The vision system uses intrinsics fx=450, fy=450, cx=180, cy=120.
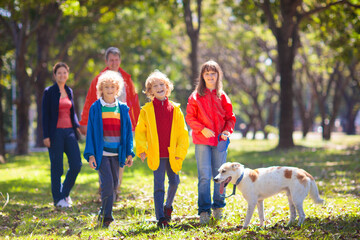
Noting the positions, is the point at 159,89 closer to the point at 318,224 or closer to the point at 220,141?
the point at 220,141

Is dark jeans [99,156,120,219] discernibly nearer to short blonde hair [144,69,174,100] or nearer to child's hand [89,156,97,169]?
child's hand [89,156,97,169]

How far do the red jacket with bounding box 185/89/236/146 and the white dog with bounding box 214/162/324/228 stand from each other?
815 mm

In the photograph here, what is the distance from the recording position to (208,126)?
6.12 m

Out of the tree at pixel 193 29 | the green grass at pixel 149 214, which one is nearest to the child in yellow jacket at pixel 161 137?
the green grass at pixel 149 214

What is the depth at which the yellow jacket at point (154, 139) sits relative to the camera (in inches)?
227

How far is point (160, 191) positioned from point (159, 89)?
1337 mm

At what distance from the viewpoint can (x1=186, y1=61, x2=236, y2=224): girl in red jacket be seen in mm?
6047

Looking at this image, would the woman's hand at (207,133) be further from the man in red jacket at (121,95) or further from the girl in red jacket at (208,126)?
the man in red jacket at (121,95)

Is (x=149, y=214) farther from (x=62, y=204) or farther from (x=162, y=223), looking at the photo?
(x=62, y=204)

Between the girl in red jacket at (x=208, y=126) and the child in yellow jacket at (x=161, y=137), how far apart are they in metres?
0.27

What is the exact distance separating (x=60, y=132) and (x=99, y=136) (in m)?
1.91

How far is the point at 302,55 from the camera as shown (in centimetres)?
2886

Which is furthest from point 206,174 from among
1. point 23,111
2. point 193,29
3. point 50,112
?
point 193,29

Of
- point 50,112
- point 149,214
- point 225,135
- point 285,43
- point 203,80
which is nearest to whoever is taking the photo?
point 225,135
